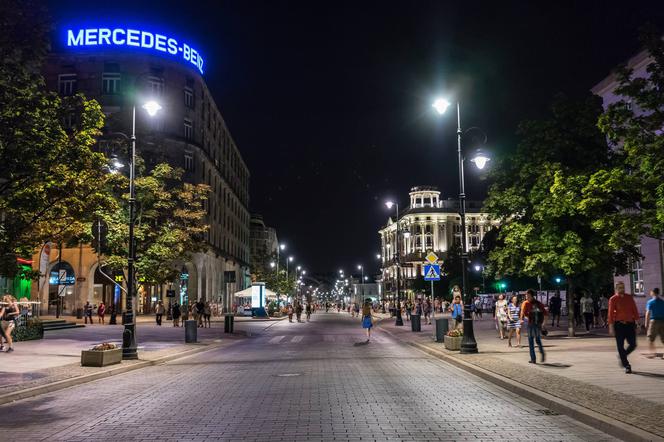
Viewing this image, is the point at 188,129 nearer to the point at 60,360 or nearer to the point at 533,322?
A: the point at 60,360

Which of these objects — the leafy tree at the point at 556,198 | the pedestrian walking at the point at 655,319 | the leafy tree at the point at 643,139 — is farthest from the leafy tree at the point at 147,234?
the pedestrian walking at the point at 655,319

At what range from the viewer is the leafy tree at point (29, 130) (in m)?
11.8

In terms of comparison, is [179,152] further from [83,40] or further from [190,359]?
[190,359]

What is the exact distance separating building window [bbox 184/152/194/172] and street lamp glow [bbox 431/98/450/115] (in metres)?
45.9

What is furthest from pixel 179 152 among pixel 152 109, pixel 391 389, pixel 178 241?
pixel 391 389

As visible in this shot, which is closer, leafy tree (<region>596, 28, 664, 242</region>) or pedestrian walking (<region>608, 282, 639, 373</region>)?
pedestrian walking (<region>608, 282, 639, 373</region>)

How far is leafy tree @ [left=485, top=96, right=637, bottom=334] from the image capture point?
72.3 ft

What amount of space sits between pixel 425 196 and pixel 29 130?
14911 centimetres

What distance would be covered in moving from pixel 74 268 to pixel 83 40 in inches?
879

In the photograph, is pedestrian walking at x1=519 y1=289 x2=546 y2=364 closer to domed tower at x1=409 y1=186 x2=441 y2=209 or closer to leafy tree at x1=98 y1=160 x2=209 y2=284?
leafy tree at x1=98 y1=160 x2=209 y2=284

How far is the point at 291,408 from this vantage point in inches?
376

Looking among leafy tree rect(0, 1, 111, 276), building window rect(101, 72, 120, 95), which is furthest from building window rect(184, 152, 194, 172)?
leafy tree rect(0, 1, 111, 276)

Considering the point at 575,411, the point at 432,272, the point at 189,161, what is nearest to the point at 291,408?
the point at 575,411

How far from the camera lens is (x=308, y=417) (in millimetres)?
8758
